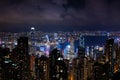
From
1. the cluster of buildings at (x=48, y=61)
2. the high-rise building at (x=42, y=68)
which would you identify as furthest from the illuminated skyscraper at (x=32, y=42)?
the high-rise building at (x=42, y=68)

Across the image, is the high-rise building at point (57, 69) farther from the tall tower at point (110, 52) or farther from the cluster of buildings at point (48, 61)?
the tall tower at point (110, 52)

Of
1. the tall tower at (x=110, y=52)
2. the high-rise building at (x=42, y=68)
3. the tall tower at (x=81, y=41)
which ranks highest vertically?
the tall tower at (x=81, y=41)

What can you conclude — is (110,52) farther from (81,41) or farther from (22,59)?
(81,41)

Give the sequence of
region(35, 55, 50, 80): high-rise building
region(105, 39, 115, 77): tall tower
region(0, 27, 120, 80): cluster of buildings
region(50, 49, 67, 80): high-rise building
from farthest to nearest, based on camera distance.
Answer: region(105, 39, 115, 77): tall tower → region(35, 55, 50, 80): high-rise building → region(0, 27, 120, 80): cluster of buildings → region(50, 49, 67, 80): high-rise building

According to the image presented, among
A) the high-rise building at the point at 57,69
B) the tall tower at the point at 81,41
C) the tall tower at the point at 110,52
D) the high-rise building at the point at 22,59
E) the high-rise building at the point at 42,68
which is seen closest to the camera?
the high-rise building at the point at 57,69

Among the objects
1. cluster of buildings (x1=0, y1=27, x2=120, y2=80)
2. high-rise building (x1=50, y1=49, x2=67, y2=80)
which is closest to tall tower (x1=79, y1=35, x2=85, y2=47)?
cluster of buildings (x1=0, y1=27, x2=120, y2=80)

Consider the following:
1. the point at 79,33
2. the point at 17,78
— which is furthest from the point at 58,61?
the point at 79,33

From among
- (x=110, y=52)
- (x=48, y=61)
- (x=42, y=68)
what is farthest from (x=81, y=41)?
(x=48, y=61)

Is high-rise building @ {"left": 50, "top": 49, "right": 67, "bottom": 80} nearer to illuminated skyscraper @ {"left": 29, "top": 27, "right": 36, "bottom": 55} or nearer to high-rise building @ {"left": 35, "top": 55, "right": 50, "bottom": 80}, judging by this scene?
high-rise building @ {"left": 35, "top": 55, "right": 50, "bottom": 80}
